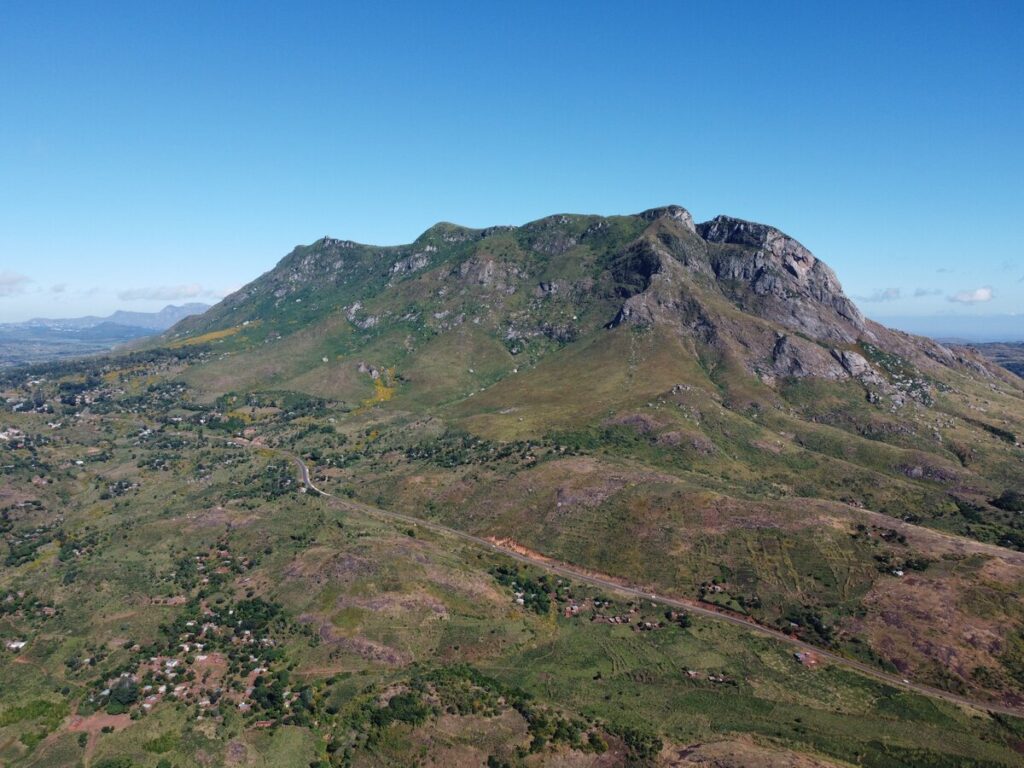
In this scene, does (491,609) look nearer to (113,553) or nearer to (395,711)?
(395,711)

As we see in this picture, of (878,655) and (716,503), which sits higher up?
(716,503)

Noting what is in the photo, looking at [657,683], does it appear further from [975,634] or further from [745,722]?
[975,634]

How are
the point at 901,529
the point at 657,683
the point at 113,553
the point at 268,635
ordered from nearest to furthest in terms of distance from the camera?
the point at 657,683 → the point at 268,635 → the point at 901,529 → the point at 113,553

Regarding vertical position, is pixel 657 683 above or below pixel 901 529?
below

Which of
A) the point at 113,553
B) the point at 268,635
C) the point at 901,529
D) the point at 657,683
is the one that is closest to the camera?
the point at 657,683

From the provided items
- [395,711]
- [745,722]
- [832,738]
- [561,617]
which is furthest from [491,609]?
[832,738]

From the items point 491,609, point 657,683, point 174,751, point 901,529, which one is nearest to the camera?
point 174,751

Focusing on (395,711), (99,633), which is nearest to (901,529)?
(395,711)

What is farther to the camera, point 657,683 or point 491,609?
point 491,609

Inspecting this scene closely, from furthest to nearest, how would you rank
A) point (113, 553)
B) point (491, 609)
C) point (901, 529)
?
point (113, 553), point (901, 529), point (491, 609)
